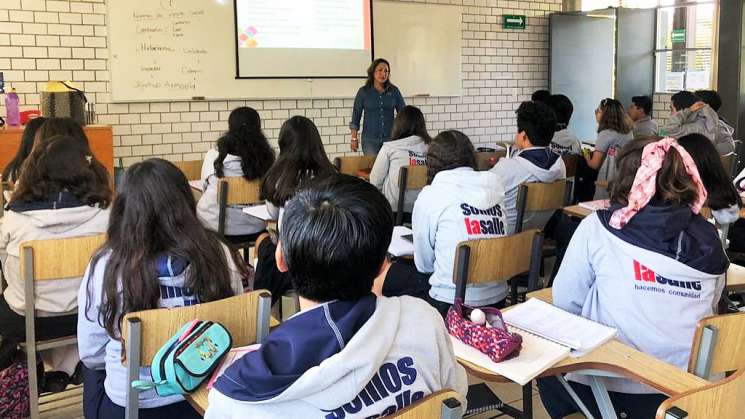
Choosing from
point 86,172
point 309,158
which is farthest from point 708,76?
point 86,172

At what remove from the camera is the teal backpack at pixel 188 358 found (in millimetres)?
1613

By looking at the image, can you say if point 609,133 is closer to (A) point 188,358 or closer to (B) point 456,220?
(B) point 456,220

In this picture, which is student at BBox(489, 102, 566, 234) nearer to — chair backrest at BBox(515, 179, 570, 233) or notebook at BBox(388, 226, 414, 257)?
chair backrest at BBox(515, 179, 570, 233)

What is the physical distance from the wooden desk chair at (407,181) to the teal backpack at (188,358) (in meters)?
3.01

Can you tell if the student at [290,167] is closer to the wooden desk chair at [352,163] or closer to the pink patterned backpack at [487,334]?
the wooden desk chair at [352,163]

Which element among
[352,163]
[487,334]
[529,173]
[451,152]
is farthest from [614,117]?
[487,334]

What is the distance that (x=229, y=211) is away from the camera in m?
4.30

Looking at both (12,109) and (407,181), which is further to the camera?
(12,109)

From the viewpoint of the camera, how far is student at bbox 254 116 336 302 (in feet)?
12.1

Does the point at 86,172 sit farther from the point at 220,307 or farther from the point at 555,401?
the point at 555,401

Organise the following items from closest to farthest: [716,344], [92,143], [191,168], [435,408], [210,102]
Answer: [435,408] → [716,344] → [191,168] → [92,143] → [210,102]

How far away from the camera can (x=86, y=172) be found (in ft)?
9.78

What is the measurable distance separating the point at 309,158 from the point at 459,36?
15.7ft

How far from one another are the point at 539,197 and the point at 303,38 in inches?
150
